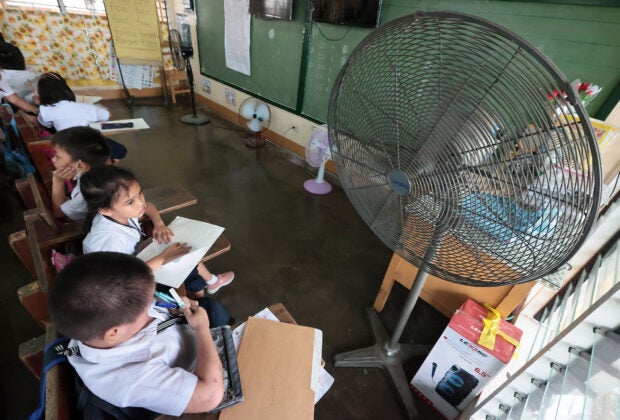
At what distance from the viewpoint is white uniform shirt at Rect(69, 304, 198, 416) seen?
589 millimetres

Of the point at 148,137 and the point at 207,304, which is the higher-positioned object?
the point at 207,304

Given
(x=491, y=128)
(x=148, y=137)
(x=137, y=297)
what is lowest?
(x=148, y=137)

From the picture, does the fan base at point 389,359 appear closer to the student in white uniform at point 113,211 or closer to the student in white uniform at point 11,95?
the student in white uniform at point 113,211

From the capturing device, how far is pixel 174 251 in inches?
43.9

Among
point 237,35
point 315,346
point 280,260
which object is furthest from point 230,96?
point 315,346

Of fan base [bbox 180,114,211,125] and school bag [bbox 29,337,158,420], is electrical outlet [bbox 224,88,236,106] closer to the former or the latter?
fan base [bbox 180,114,211,125]

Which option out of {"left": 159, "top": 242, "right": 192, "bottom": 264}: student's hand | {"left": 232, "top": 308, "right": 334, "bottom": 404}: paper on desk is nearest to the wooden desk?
{"left": 232, "top": 308, "right": 334, "bottom": 404}: paper on desk

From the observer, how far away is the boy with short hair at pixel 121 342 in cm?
59

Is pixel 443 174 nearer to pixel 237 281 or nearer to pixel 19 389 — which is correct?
pixel 237 281

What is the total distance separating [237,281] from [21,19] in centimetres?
480

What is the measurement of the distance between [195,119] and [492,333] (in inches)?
169

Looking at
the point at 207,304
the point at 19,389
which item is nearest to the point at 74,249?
the point at 207,304

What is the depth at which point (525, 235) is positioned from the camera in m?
0.49

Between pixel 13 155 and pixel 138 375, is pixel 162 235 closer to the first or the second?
pixel 138 375
